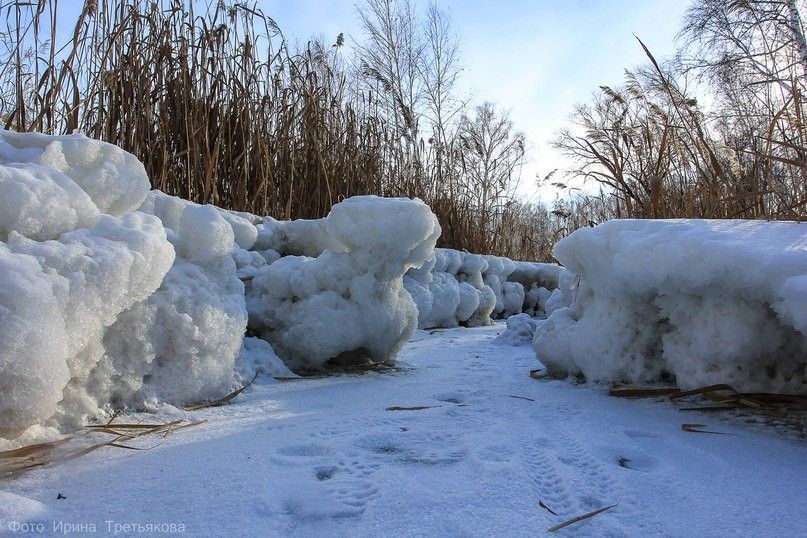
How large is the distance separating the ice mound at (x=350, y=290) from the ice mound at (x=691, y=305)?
62cm

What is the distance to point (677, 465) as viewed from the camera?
3.36 feet

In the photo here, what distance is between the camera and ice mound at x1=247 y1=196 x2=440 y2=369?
201 centimetres

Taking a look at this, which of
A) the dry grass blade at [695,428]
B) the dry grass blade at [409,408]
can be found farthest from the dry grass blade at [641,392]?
the dry grass blade at [409,408]

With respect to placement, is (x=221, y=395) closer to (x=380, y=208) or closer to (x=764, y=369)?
(x=380, y=208)

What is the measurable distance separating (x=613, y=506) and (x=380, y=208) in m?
1.37

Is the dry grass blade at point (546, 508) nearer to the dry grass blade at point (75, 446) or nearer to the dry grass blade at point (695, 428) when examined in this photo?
the dry grass blade at point (695, 428)

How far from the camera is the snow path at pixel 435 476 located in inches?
31.0

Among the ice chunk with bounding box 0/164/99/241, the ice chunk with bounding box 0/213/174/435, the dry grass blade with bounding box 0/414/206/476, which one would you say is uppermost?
the ice chunk with bounding box 0/164/99/241

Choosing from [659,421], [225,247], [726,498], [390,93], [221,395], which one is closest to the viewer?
[726,498]

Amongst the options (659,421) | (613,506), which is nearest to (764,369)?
(659,421)

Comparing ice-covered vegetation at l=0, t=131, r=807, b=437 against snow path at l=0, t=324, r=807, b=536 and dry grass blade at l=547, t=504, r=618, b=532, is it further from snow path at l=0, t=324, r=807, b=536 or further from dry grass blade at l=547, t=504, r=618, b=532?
dry grass blade at l=547, t=504, r=618, b=532

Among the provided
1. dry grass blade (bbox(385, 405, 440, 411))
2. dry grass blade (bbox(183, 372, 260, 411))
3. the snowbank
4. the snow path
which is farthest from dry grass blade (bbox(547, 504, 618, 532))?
the snowbank

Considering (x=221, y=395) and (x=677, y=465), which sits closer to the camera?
(x=677, y=465)

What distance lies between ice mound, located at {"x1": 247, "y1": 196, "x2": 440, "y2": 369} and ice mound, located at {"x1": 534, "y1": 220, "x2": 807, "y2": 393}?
62 cm
